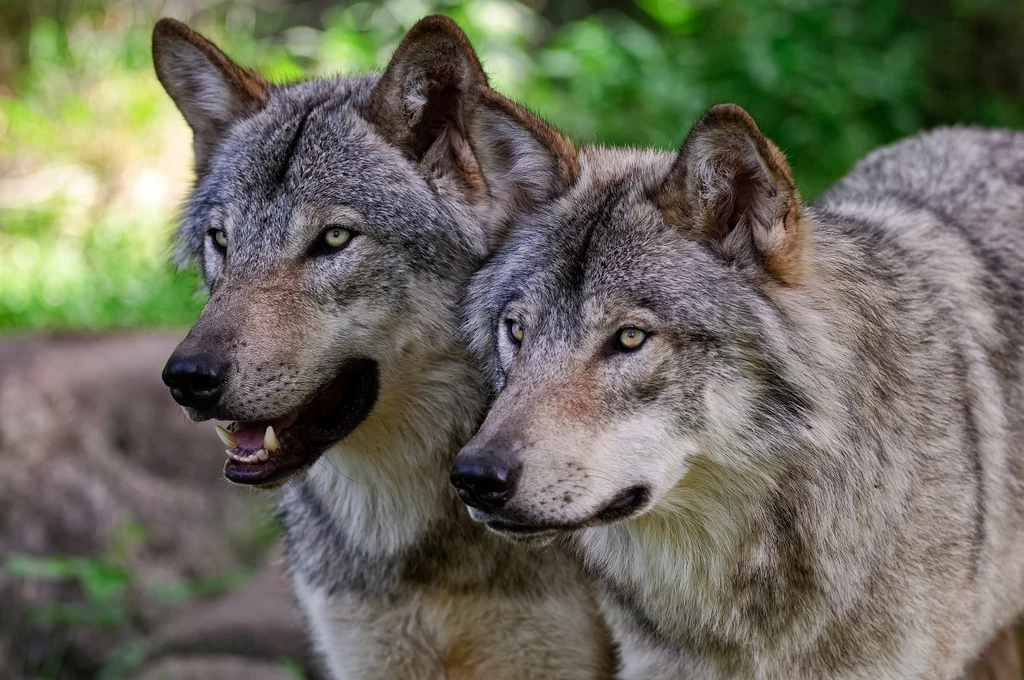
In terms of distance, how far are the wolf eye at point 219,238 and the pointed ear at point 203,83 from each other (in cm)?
45

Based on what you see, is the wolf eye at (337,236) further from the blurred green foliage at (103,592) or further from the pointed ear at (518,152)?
the blurred green foliage at (103,592)

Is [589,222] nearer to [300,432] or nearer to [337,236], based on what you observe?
[337,236]

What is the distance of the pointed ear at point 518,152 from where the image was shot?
3318 millimetres

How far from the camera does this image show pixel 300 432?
354 centimetres

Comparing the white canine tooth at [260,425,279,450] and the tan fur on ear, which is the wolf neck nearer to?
the white canine tooth at [260,425,279,450]

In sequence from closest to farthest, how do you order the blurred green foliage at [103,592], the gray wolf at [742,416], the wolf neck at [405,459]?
the gray wolf at [742,416] < the wolf neck at [405,459] < the blurred green foliage at [103,592]

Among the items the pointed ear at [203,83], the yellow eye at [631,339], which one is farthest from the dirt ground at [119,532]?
the yellow eye at [631,339]

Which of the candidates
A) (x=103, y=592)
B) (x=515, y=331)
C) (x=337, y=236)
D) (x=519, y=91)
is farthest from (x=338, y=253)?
(x=519, y=91)

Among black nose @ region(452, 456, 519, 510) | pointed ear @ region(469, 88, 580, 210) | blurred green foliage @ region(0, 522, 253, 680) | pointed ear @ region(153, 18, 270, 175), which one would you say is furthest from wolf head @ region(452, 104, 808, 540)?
blurred green foliage @ region(0, 522, 253, 680)

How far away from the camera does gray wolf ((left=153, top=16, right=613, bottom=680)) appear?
342 cm

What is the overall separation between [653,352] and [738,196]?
0.47 m

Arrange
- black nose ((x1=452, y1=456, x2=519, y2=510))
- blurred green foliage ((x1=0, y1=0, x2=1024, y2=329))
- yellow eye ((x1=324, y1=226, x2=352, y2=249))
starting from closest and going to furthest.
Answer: black nose ((x1=452, y1=456, x2=519, y2=510)), yellow eye ((x1=324, y1=226, x2=352, y2=249)), blurred green foliage ((x1=0, y1=0, x2=1024, y2=329))

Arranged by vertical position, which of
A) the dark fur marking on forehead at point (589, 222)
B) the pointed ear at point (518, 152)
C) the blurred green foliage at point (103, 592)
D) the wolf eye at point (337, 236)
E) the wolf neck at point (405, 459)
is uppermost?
the pointed ear at point (518, 152)

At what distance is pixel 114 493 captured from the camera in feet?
21.4
